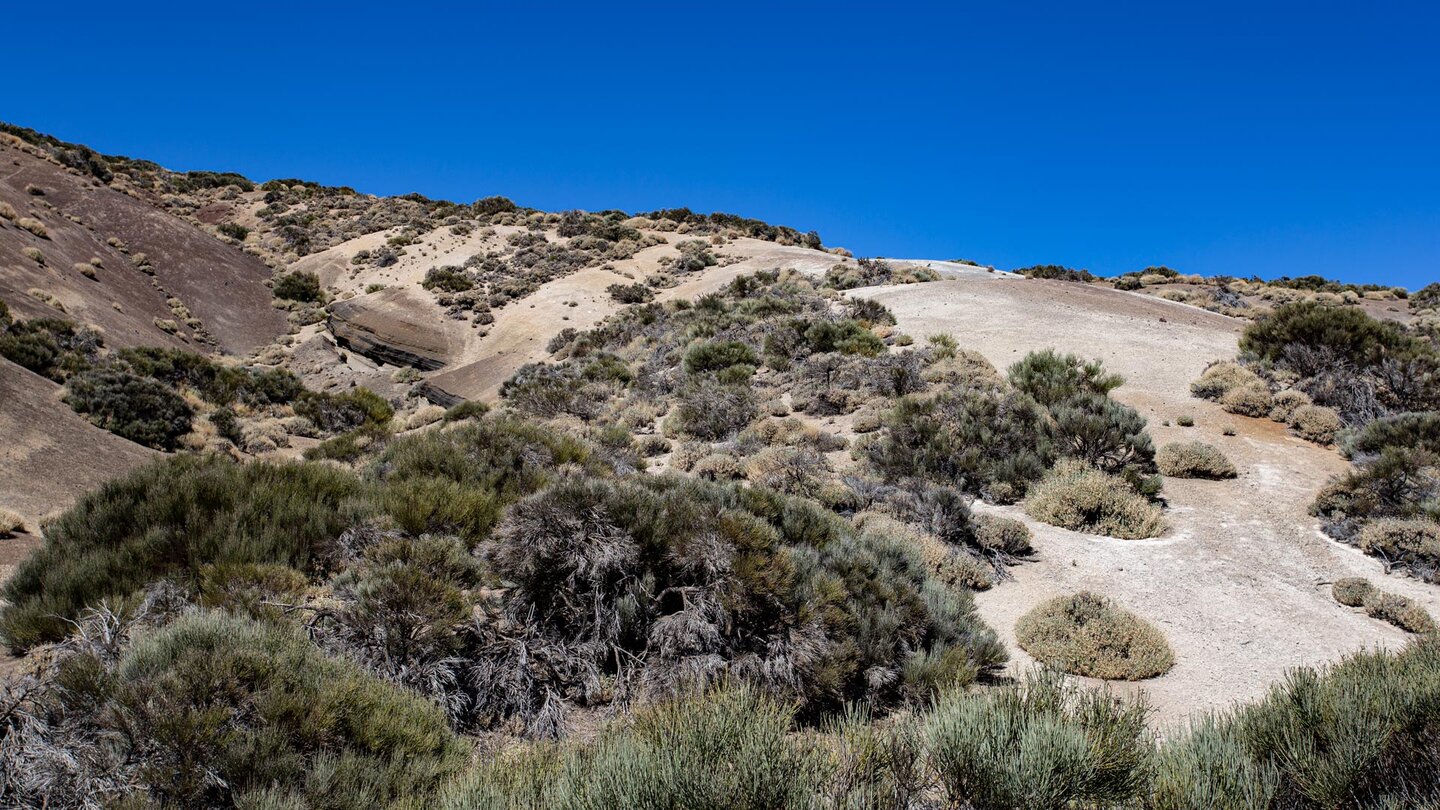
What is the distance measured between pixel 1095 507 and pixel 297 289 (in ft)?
134

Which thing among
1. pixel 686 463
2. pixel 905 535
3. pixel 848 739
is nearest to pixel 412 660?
pixel 848 739

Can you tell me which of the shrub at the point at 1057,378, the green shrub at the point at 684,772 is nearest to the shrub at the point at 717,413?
the shrub at the point at 1057,378

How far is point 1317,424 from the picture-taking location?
11445 mm

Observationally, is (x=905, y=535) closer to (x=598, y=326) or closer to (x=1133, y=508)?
(x=1133, y=508)

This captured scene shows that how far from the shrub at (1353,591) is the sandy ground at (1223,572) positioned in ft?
0.34

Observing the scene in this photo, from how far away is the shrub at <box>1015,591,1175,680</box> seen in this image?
235 inches

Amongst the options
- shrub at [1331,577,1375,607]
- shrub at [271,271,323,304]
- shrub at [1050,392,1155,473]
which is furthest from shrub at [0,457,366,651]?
shrub at [271,271,323,304]

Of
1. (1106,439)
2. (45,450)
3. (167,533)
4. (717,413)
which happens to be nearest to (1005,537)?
(1106,439)

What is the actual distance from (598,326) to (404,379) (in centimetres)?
805

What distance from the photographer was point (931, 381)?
14375mm

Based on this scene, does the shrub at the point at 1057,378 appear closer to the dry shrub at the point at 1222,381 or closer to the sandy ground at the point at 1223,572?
the sandy ground at the point at 1223,572

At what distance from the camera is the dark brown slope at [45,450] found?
35.8ft

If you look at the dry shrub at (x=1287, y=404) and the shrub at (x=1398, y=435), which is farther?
the dry shrub at (x=1287, y=404)

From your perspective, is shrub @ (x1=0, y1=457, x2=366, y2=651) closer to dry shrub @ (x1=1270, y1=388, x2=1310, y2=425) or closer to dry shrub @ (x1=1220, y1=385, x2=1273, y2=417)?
dry shrub @ (x1=1220, y1=385, x2=1273, y2=417)
